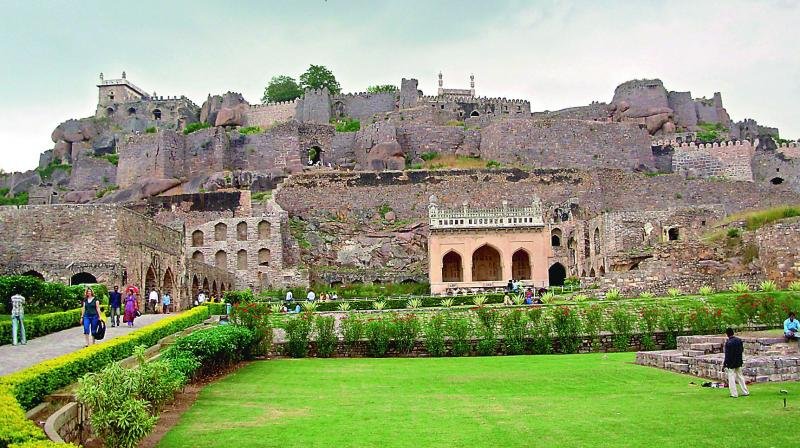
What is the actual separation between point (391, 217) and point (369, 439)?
4405 centimetres

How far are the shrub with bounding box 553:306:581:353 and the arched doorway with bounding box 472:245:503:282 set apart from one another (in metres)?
22.8

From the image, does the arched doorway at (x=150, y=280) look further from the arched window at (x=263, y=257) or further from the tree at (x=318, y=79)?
the tree at (x=318, y=79)

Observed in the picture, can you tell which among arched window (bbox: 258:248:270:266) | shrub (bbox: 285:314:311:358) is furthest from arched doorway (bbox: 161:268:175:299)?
shrub (bbox: 285:314:311:358)

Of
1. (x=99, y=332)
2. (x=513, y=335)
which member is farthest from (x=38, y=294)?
(x=513, y=335)

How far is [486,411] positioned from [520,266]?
34.3 m

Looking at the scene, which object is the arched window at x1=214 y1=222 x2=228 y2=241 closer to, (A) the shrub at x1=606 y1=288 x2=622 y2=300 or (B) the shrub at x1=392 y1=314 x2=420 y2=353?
(A) the shrub at x1=606 y1=288 x2=622 y2=300

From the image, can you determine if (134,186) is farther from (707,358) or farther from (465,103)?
(707,358)

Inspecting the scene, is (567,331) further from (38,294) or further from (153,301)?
(153,301)

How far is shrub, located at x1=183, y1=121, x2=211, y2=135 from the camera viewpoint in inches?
2731

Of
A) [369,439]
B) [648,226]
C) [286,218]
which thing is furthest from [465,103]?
[369,439]

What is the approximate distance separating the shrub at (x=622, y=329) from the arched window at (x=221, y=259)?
32.3 meters

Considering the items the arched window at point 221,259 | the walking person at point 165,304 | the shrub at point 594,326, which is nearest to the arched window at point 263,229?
the arched window at point 221,259

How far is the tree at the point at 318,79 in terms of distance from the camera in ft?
266

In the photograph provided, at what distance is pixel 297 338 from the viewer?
77.3ft
